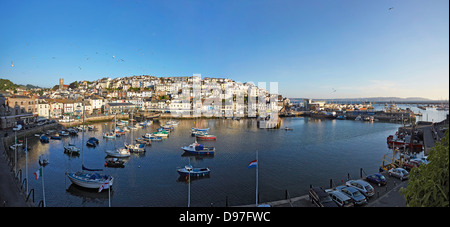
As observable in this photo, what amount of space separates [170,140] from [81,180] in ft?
38.1

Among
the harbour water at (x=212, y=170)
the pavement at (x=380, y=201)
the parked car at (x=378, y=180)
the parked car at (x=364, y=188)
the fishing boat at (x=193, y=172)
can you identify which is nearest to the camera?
the pavement at (x=380, y=201)

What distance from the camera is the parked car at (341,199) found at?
6.62m

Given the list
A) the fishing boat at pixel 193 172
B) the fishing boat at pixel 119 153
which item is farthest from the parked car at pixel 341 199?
the fishing boat at pixel 119 153

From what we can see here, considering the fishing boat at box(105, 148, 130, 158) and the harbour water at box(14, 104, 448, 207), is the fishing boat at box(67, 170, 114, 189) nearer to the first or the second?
the harbour water at box(14, 104, 448, 207)

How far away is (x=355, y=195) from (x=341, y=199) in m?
0.78

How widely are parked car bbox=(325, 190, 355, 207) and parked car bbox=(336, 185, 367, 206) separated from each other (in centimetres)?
21

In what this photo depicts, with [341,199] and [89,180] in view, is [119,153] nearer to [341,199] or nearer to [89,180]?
[89,180]

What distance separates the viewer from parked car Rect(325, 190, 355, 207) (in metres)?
6.62

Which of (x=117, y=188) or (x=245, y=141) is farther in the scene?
(x=245, y=141)

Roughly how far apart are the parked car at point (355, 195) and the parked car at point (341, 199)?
0.67 feet

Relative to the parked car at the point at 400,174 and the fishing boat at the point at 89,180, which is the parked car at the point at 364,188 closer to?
the parked car at the point at 400,174
